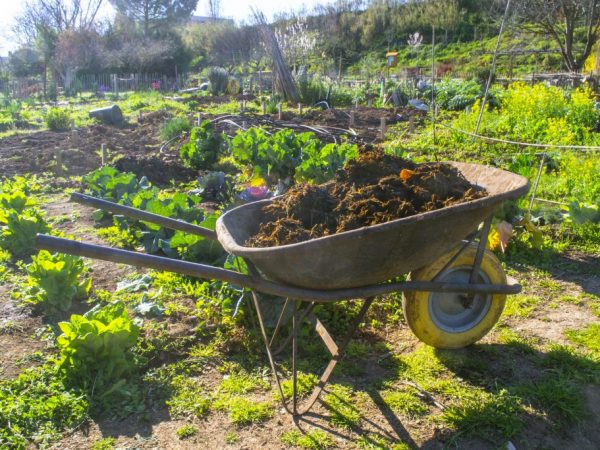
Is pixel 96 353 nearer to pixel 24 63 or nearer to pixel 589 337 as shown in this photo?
pixel 589 337

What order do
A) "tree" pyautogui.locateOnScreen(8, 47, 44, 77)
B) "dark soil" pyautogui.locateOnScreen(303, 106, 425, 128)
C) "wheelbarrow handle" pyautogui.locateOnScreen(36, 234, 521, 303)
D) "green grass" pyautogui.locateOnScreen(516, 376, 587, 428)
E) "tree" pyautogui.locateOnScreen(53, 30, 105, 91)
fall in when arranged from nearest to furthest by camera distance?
"wheelbarrow handle" pyautogui.locateOnScreen(36, 234, 521, 303), "green grass" pyautogui.locateOnScreen(516, 376, 587, 428), "dark soil" pyautogui.locateOnScreen(303, 106, 425, 128), "tree" pyautogui.locateOnScreen(53, 30, 105, 91), "tree" pyautogui.locateOnScreen(8, 47, 44, 77)

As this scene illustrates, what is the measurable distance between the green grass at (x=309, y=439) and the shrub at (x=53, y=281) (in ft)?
6.52

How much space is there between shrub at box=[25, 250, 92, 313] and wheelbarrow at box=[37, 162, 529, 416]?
1.05m

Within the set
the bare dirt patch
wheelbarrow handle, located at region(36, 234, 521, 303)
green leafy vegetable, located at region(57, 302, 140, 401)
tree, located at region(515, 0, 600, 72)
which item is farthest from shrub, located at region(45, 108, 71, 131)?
tree, located at region(515, 0, 600, 72)

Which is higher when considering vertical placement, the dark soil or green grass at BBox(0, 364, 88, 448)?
the dark soil

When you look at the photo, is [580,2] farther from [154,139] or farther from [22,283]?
[22,283]

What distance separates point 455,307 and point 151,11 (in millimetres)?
47265

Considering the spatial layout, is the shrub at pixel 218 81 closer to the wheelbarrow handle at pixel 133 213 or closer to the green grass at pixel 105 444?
the wheelbarrow handle at pixel 133 213

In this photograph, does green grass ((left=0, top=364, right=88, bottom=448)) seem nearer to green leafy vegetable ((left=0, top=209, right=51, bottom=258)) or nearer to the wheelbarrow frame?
the wheelbarrow frame

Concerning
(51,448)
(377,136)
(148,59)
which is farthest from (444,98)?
(148,59)

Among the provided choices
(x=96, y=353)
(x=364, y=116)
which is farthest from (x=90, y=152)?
(x=96, y=353)

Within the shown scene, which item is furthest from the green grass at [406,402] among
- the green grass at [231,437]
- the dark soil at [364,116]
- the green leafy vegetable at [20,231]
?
the dark soil at [364,116]

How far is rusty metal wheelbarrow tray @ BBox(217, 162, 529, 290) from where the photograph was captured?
2248 millimetres

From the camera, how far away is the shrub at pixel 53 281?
11.8 feet
